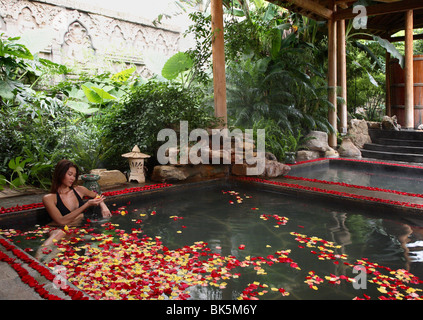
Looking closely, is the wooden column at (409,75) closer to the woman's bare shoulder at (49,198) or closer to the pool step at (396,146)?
the pool step at (396,146)

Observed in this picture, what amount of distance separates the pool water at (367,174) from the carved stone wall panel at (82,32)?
243 inches

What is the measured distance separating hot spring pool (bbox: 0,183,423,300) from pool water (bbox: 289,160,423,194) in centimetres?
216

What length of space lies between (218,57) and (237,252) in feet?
16.1

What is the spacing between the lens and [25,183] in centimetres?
582

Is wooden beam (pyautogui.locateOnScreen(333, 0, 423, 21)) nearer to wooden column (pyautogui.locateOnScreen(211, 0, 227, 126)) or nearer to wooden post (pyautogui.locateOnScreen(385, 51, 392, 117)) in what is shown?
wooden post (pyautogui.locateOnScreen(385, 51, 392, 117))

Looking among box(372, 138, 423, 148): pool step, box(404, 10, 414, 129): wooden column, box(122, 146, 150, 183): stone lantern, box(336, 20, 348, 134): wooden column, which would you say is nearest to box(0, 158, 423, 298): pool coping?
box(122, 146, 150, 183): stone lantern

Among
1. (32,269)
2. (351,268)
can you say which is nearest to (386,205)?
(351,268)

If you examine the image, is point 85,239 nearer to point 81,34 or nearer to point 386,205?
point 386,205

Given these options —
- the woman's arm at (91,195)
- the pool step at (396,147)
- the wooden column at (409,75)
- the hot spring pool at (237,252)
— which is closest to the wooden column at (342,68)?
the pool step at (396,147)

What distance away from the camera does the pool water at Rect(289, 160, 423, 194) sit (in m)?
6.83

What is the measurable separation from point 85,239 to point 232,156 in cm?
371

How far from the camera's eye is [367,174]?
8047 millimetres

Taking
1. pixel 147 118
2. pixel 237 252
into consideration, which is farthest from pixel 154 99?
pixel 237 252

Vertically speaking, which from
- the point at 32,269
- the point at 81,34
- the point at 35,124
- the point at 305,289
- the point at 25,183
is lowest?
the point at 305,289
